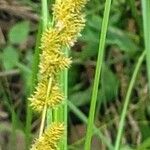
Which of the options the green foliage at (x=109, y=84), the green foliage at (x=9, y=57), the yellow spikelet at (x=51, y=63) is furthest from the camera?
the green foliage at (x=109, y=84)

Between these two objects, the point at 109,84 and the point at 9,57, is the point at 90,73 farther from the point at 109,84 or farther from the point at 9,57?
the point at 9,57

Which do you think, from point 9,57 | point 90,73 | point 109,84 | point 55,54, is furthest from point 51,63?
point 90,73

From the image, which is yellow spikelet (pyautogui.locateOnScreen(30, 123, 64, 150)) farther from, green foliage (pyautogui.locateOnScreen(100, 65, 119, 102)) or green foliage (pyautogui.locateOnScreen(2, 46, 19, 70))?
green foliage (pyautogui.locateOnScreen(100, 65, 119, 102))

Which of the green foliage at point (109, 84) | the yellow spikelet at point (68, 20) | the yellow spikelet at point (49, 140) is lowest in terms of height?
the yellow spikelet at point (49, 140)

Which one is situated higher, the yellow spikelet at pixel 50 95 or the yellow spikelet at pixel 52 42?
the yellow spikelet at pixel 52 42

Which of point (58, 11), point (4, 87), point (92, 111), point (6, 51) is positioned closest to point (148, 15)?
point (92, 111)

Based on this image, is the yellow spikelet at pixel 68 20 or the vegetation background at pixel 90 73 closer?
the yellow spikelet at pixel 68 20

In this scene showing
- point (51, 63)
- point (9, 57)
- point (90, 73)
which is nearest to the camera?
point (51, 63)

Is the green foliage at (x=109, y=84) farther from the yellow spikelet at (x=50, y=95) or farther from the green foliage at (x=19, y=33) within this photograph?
the yellow spikelet at (x=50, y=95)

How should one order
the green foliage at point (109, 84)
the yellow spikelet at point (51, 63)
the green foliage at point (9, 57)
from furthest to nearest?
the green foliage at point (109, 84) < the green foliage at point (9, 57) < the yellow spikelet at point (51, 63)

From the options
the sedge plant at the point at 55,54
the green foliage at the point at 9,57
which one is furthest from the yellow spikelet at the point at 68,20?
the green foliage at the point at 9,57

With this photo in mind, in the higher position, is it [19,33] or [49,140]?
[19,33]
